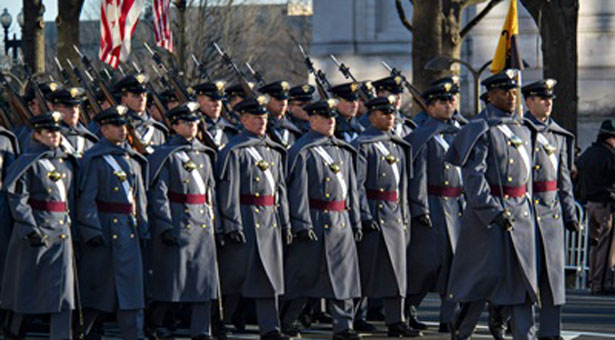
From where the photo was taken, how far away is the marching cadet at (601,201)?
842 inches

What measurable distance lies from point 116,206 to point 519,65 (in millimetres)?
4605

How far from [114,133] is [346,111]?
2988mm

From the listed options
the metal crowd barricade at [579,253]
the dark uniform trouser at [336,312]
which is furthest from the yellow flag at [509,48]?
the metal crowd barricade at [579,253]

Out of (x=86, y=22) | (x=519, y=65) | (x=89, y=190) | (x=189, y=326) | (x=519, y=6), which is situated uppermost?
(x=86, y=22)

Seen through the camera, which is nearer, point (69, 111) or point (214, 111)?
point (69, 111)

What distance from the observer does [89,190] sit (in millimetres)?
14711

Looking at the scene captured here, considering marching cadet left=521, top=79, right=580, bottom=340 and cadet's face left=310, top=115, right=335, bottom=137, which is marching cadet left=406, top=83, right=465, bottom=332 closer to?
cadet's face left=310, top=115, right=335, bottom=137

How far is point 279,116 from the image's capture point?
1728cm

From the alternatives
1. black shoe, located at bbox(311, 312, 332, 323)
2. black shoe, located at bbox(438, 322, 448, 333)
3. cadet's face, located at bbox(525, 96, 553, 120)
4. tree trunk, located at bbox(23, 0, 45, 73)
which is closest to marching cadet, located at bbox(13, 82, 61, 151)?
black shoe, located at bbox(311, 312, 332, 323)

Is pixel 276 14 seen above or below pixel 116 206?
above

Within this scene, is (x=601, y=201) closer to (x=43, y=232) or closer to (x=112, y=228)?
(x=112, y=228)

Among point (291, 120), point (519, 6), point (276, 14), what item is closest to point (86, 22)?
point (276, 14)

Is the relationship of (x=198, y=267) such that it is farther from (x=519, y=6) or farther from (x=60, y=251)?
(x=519, y=6)

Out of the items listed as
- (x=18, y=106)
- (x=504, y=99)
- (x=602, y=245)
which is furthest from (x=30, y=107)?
(x=602, y=245)
